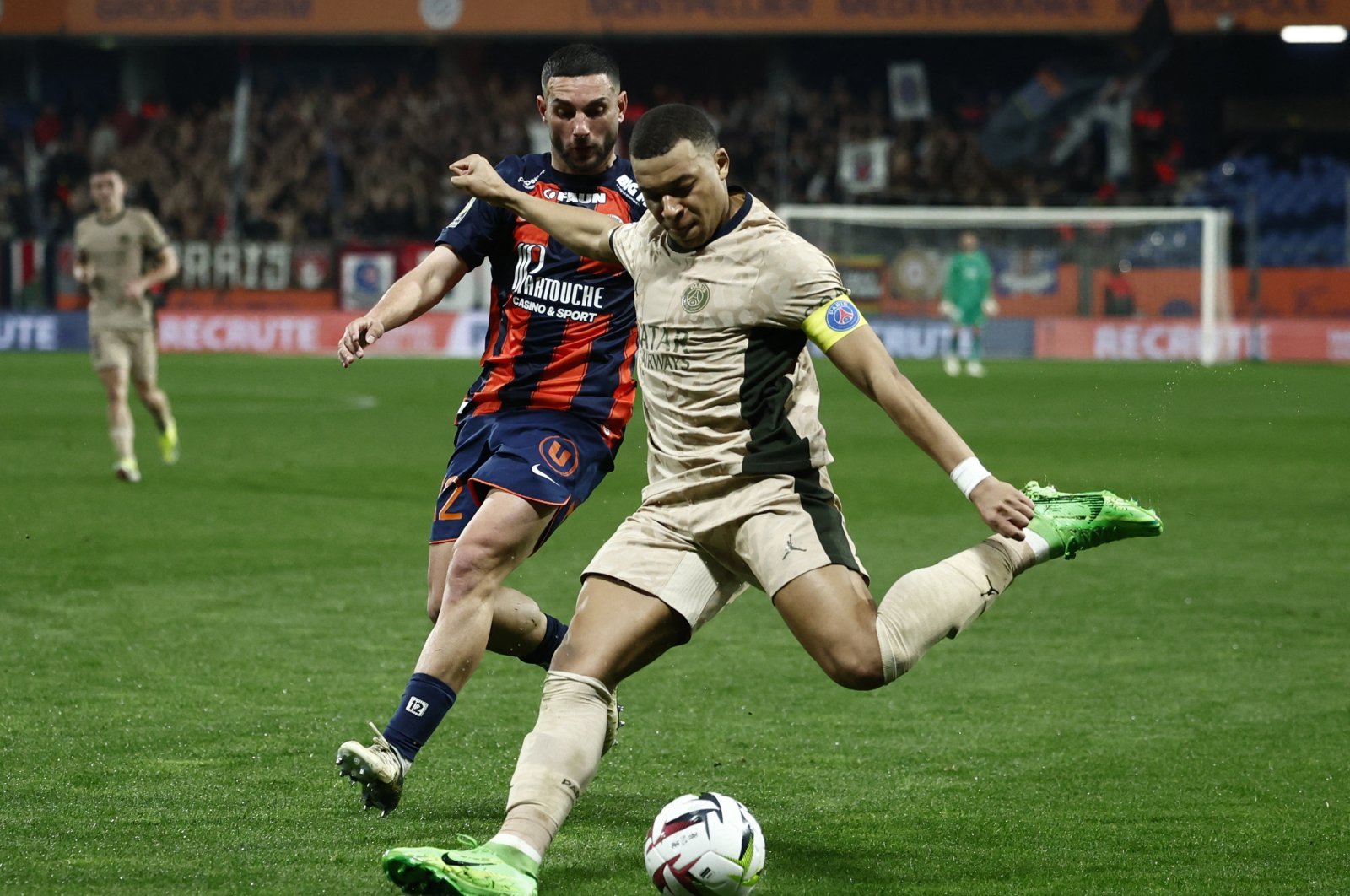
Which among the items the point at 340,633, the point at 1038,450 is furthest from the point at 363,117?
the point at 340,633

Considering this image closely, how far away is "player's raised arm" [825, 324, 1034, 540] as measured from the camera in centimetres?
418

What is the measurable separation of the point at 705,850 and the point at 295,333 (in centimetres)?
2847

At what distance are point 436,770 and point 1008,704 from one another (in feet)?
7.13

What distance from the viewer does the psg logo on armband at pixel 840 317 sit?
433 centimetres

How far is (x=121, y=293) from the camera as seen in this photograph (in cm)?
1401

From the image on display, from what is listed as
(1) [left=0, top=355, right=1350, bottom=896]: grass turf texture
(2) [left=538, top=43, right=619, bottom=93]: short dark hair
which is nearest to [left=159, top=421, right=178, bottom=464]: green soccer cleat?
(1) [left=0, top=355, right=1350, bottom=896]: grass turf texture

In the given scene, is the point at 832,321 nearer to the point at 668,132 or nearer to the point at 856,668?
the point at 668,132

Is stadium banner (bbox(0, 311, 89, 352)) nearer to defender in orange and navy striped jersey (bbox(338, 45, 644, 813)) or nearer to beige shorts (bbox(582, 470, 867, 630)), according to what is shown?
defender in orange and navy striped jersey (bbox(338, 45, 644, 813))

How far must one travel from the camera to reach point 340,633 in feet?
25.6

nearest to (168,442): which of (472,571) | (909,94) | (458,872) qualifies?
(472,571)

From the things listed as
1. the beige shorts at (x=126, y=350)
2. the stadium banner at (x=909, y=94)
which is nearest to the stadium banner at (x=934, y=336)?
the stadium banner at (x=909, y=94)

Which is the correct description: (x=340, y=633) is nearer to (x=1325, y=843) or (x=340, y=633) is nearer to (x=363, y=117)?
(x=1325, y=843)

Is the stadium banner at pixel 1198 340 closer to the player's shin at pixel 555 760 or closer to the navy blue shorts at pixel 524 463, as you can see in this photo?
the navy blue shorts at pixel 524 463

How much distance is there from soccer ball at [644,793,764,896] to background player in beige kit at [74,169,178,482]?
10413 millimetres
